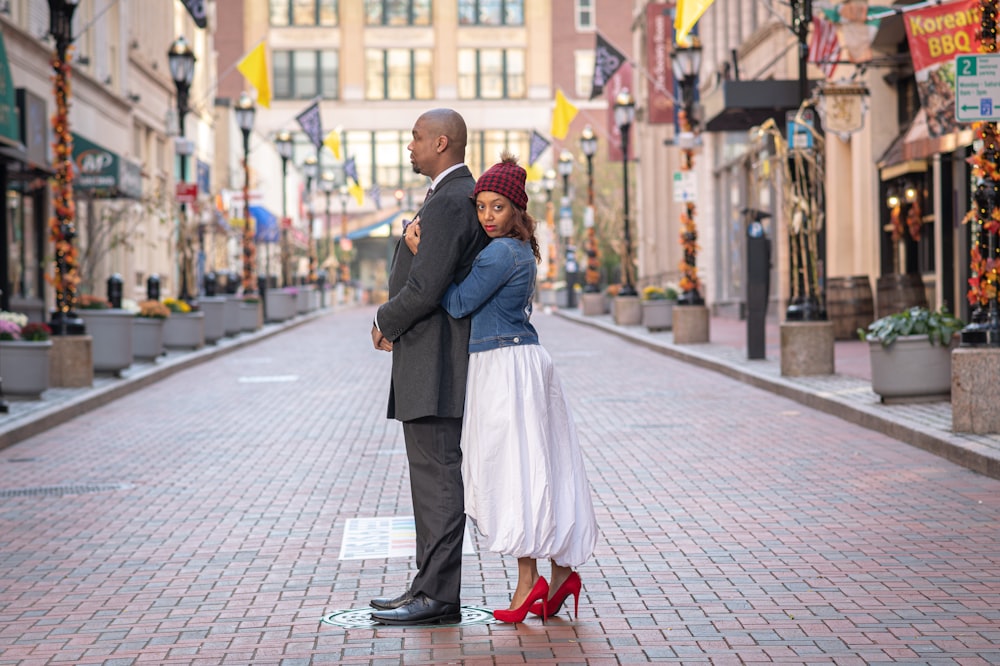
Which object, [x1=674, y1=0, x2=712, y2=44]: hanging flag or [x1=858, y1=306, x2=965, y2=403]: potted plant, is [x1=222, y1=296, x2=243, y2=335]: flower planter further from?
[x1=858, y1=306, x2=965, y2=403]: potted plant

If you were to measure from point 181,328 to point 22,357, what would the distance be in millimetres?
11270

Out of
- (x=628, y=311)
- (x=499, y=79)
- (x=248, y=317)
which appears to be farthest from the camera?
(x=499, y=79)

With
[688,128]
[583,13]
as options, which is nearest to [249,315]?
[688,128]

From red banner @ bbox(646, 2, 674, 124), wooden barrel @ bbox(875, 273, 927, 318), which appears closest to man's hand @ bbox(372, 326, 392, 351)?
wooden barrel @ bbox(875, 273, 927, 318)

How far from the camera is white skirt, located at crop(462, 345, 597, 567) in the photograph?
6.42 meters

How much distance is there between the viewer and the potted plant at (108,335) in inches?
821

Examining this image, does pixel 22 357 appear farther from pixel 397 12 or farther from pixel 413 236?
pixel 397 12

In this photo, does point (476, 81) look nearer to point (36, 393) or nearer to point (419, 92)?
point (419, 92)

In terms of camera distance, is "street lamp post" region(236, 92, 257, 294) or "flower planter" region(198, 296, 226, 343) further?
"street lamp post" region(236, 92, 257, 294)

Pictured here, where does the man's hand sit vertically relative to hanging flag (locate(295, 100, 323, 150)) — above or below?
below

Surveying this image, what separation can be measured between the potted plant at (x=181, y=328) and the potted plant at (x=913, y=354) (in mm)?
15859

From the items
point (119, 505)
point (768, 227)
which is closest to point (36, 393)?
point (119, 505)

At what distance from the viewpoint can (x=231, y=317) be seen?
1353 inches

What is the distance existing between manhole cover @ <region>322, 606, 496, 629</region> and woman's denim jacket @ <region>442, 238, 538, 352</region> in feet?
3.93
